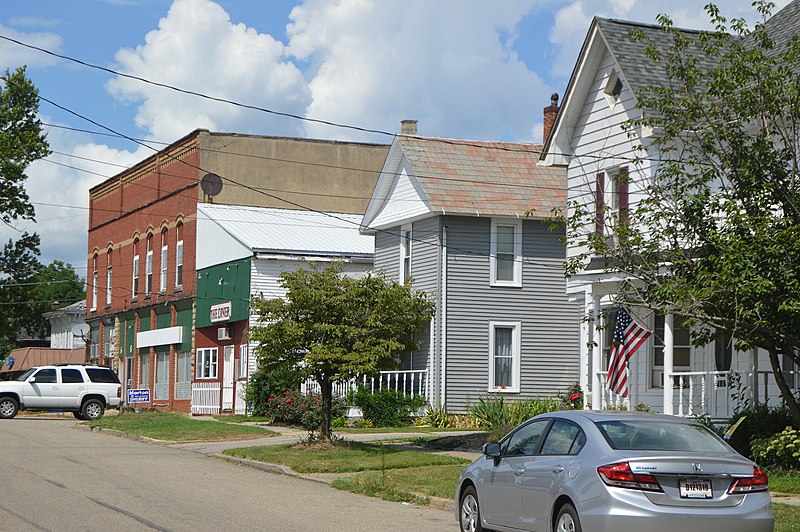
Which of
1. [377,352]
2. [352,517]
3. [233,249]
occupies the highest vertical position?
[233,249]

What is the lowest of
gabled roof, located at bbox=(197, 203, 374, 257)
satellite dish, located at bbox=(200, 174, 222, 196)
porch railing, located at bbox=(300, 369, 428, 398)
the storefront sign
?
porch railing, located at bbox=(300, 369, 428, 398)

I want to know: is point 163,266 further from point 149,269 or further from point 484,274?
point 484,274

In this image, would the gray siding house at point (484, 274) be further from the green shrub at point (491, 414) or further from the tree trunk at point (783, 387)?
the tree trunk at point (783, 387)

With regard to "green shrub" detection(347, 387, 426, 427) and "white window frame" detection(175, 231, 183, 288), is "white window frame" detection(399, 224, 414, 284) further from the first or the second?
"white window frame" detection(175, 231, 183, 288)

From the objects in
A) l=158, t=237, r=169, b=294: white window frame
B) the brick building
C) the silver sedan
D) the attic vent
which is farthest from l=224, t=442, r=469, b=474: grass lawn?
l=158, t=237, r=169, b=294: white window frame

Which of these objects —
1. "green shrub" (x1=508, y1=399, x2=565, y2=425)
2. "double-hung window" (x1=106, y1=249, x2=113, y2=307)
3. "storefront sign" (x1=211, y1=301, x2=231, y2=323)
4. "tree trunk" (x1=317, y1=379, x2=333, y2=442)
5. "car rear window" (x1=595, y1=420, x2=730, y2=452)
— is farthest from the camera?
"double-hung window" (x1=106, y1=249, x2=113, y2=307)

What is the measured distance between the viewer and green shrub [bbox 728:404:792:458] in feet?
63.6

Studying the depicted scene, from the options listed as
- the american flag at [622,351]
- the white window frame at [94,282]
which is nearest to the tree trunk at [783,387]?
the american flag at [622,351]

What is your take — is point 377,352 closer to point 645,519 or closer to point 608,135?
point 608,135

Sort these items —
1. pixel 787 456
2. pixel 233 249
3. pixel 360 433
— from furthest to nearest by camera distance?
1. pixel 233 249
2. pixel 360 433
3. pixel 787 456

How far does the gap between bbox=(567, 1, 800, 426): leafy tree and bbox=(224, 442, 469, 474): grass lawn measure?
15.6 ft

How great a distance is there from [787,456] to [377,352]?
27.8ft

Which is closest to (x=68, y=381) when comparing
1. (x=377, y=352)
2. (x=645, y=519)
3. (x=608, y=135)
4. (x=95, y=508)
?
(x=377, y=352)

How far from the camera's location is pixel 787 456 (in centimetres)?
1784
